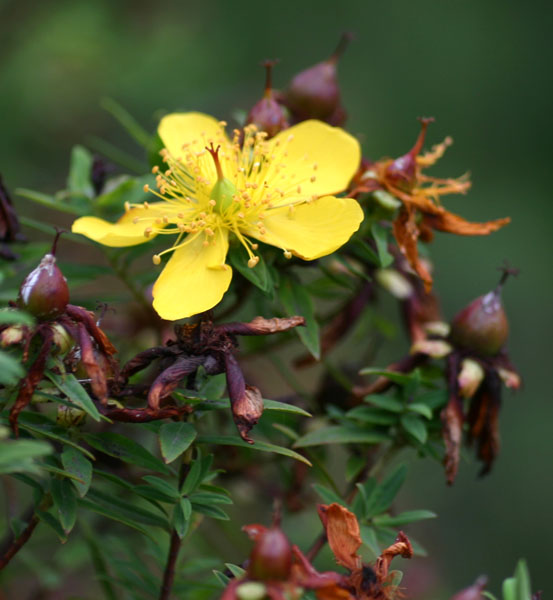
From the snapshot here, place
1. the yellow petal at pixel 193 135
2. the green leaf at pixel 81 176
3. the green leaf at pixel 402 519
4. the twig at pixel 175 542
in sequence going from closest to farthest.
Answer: the twig at pixel 175 542, the green leaf at pixel 402 519, the yellow petal at pixel 193 135, the green leaf at pixel 81 176

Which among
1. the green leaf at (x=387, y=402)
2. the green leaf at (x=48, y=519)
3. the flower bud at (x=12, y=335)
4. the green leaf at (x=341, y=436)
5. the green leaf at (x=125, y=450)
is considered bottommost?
the green leaf at (x=341, y=436)

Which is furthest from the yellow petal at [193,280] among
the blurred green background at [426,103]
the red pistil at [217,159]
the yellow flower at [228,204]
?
the blurred green background at [426,103]

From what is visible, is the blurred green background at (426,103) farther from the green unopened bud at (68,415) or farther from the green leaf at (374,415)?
the green unopened bud at (68,415)

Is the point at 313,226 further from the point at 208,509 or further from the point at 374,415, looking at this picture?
A: the point at 208,509

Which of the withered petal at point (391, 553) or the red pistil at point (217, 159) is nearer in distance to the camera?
the withered petal at point (391, 553)

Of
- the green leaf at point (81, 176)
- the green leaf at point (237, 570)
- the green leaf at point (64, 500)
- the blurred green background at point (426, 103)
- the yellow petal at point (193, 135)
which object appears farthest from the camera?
the blurred green background at point (426, 103)

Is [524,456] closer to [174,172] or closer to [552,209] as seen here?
[552,209]
